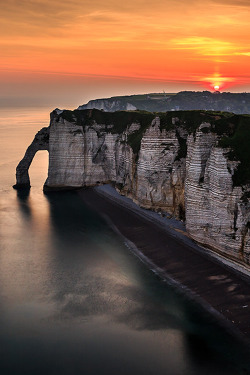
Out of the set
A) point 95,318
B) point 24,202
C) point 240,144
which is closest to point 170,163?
point 240,144

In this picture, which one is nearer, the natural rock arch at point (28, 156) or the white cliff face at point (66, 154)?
the white cliff face at point (66, 154)

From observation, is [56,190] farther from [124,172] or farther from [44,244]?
[44,244]

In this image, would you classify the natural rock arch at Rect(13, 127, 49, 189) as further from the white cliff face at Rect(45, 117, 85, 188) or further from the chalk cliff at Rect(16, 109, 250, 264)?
the white cliff face at Rect(45, 117, 85, 188)

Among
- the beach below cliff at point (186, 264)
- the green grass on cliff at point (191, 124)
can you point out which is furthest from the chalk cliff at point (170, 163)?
the beach below cliff at point (186, 264)

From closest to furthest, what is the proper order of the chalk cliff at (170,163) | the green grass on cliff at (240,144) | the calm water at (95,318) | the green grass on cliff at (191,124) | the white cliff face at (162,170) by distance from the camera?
the calm water at (95,318), the green grass on cliff at (240,144), the chalk cliff at (170,163), the green grass on cliff at (191,124), the white cliff face at (162,170)

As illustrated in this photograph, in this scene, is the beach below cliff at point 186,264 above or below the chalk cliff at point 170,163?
below

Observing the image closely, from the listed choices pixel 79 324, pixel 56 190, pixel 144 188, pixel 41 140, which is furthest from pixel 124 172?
pixel 79 324

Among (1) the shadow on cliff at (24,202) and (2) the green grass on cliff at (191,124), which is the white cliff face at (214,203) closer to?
(2) the green grass on cliff at (191,124)
